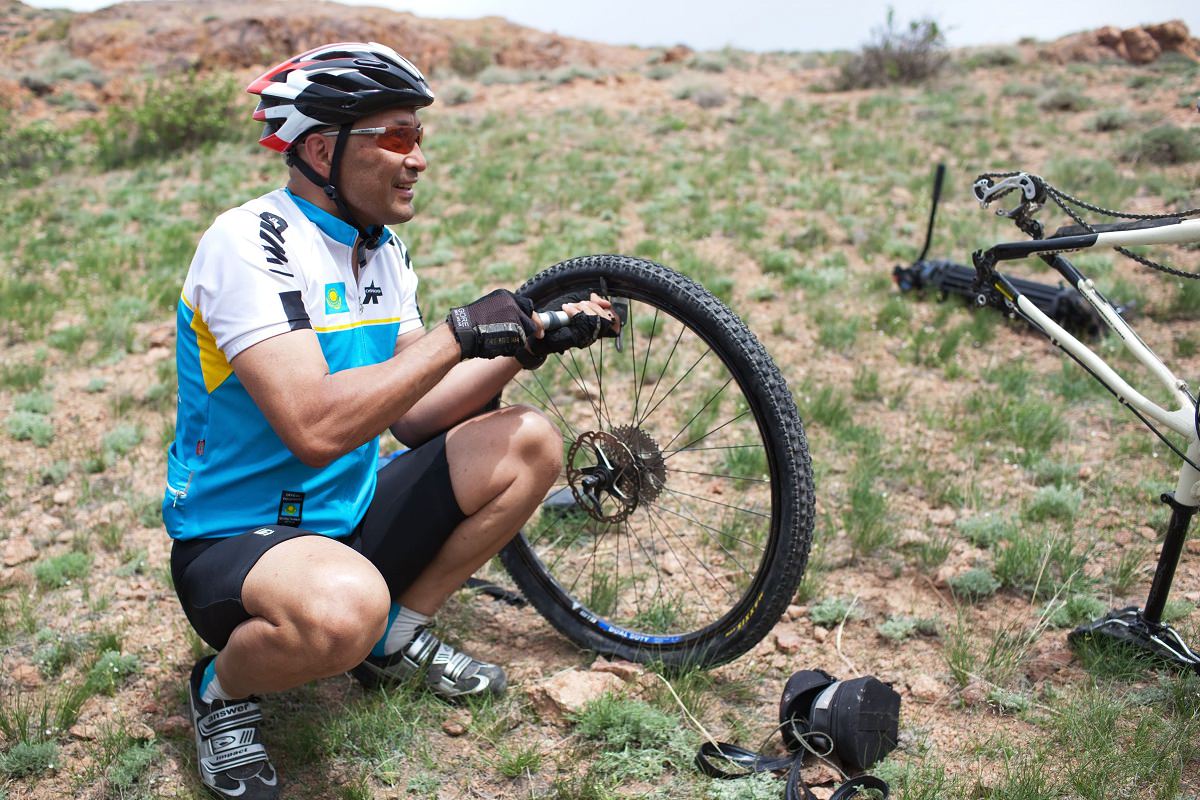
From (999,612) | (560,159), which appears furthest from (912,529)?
(560,159)

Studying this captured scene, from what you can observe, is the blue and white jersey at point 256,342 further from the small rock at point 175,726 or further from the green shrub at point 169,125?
the green shrub at point 169,125

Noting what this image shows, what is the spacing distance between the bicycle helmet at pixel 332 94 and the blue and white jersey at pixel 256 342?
150 mm

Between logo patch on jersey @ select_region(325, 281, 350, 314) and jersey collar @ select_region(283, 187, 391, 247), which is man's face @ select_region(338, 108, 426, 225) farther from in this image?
logo patch on jersey @ select_region(325, 281, 350, 314)

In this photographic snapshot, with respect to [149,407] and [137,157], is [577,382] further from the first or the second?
[137,157]

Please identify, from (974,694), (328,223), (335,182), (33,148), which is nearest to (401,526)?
(328,223)

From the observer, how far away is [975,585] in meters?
3.45

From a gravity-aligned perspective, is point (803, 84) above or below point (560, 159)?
above

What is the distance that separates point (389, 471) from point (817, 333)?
145 inches

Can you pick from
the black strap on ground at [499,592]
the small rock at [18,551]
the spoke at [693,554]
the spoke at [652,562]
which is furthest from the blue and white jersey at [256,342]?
the small rock at [18,551]

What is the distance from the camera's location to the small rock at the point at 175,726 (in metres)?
2.95

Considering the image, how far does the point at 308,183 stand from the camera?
2.77 m

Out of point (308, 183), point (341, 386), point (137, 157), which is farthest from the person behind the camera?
point (137, 157)

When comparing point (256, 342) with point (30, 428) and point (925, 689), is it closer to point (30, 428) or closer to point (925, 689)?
point (925, 689)

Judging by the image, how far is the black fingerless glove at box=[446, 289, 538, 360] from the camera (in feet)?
8.46
